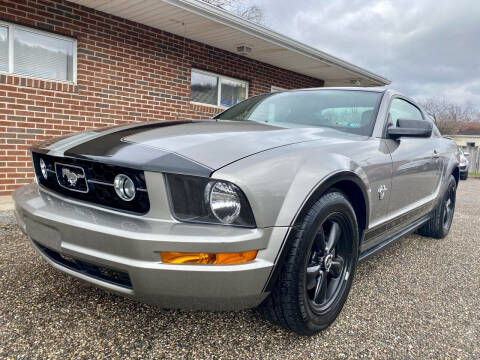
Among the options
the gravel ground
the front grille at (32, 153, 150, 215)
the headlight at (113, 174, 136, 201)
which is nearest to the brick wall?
the gravel ground

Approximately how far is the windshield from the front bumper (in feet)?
4.10

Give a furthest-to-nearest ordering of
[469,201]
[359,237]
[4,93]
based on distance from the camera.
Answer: [469,201] < [4,93] < [359,237]

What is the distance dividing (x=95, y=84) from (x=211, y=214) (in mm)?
4592

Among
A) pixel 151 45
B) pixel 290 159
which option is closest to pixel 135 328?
pixel 290 159

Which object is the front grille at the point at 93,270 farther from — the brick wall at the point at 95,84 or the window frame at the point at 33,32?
the window frame at the point at 33,32

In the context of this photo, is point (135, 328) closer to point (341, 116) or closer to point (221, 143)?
point (221, 143)

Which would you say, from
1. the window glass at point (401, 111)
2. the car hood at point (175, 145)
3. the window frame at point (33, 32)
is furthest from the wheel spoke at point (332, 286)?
the window frame at point (33, 32)

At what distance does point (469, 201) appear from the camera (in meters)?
7.78

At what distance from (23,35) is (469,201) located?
8.69 metres

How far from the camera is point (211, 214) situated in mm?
1443

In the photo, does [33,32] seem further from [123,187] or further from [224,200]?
[224,200]

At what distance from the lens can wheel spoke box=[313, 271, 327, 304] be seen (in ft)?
6.25

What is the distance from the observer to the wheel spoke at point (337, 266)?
78.7 inches

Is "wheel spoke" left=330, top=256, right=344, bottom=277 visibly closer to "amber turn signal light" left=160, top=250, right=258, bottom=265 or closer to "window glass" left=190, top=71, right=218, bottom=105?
"amber turn signal light" left=160, top=250, right=258, bottom=265
